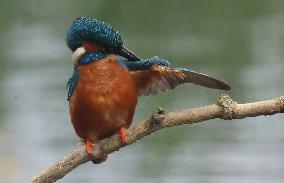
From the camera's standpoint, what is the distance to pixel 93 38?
3.23 m

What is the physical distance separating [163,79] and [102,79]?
0.22 meters

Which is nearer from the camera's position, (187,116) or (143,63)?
(187,116)

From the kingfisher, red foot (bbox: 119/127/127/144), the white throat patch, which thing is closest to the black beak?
the kingfisher

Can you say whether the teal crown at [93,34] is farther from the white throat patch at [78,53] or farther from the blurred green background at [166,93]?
the blurred green background at [166,93]

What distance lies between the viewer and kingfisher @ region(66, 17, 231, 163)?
323 cm

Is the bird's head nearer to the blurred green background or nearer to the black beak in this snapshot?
the black beak

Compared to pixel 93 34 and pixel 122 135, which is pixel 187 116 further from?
pixel 93 34

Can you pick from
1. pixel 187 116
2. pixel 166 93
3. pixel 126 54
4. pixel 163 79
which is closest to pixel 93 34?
pixel 126 54

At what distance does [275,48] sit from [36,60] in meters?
3.30

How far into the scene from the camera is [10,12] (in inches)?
663

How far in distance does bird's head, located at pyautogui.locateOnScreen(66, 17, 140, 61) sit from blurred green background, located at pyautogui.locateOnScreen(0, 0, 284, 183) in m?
5.10

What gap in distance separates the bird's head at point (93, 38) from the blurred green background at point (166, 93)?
5095 millimetres

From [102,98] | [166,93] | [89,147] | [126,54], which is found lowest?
[89,147]

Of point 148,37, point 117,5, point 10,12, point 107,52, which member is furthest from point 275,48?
point 107,52
